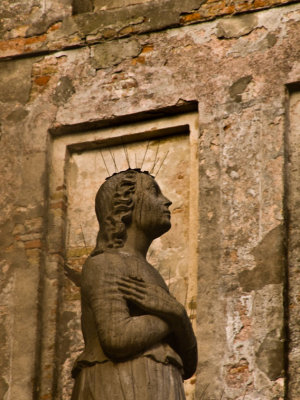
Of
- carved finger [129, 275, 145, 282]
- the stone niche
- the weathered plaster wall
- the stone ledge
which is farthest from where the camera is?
the stone ledge

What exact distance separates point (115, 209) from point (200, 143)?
3312 millimetres

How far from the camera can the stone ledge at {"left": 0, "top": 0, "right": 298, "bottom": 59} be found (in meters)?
13.3

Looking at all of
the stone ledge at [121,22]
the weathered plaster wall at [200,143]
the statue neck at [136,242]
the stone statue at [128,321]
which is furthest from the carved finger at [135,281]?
the stone ledge at [121,22]

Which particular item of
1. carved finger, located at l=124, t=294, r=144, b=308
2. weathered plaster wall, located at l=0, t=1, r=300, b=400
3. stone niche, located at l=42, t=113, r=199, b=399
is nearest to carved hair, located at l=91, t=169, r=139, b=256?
carved finger, located at l=124, t=294, r=144, b=308

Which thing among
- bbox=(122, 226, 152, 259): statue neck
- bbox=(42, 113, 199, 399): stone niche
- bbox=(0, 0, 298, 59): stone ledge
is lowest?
bbox=(122, 226, 152, 259): statue neck

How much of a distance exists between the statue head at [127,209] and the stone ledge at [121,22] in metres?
3.82

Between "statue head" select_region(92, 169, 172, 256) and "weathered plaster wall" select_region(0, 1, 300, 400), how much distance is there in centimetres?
246

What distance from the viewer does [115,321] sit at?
29.8 ft

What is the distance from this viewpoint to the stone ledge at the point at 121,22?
43.7 ft

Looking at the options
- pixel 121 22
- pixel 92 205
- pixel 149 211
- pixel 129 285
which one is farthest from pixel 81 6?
pixel 129 285

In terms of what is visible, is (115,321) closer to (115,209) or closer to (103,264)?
(103,264)

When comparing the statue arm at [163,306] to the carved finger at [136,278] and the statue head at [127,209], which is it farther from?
the statue head at [127,209]

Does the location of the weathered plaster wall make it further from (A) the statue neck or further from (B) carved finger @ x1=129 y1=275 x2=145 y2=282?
(B) carved finger @ x1=129 y1=275 x2=145 y2=282

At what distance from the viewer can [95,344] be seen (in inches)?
363
